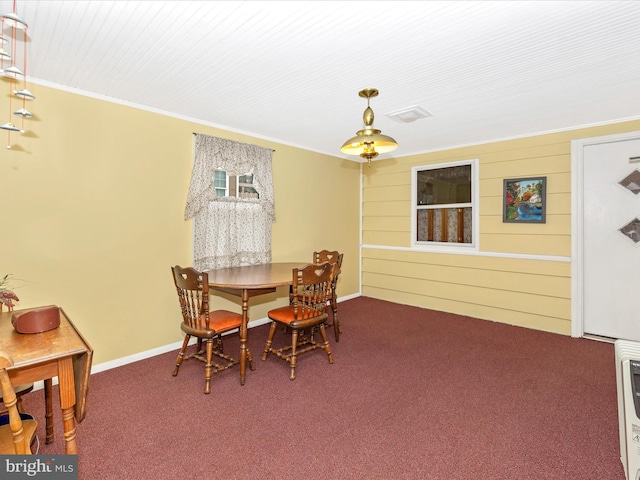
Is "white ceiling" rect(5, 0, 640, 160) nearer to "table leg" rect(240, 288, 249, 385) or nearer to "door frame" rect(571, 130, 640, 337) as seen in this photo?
"door frame" rect(571, 130, 640, 337)

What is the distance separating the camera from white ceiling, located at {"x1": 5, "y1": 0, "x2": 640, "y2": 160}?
1.76m

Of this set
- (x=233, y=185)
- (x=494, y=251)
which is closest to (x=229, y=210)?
(x=233, y=185)

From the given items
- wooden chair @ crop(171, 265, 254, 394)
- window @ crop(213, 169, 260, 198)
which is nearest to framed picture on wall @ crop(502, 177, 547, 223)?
window @ crop(213, 169, 260, 198)

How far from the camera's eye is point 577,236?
12.0ft

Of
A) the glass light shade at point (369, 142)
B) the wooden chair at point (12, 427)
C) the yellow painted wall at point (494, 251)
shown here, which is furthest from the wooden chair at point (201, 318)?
the yellow painted wall at point (494, 251)

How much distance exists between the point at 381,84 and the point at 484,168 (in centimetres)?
243

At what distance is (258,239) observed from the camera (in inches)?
159

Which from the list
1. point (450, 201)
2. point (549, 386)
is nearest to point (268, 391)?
point (549, 386)

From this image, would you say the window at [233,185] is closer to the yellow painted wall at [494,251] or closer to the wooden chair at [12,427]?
the yellow painted wall at [494,251]

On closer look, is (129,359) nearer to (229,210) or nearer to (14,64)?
(229,210)

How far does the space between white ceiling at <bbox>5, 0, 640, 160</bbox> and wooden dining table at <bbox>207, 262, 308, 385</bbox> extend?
5.35ft

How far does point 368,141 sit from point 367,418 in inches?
76.8

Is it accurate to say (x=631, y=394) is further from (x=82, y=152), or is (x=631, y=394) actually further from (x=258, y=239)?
(x=82, y=152)

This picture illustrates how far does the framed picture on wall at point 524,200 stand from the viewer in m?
3.88
